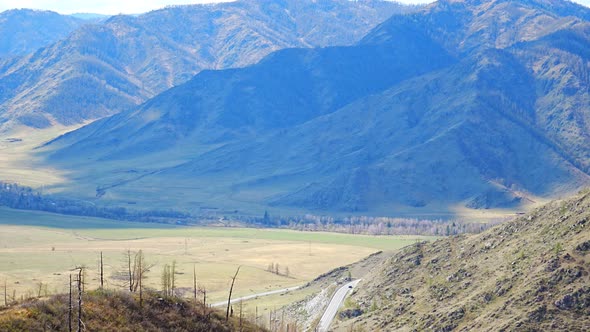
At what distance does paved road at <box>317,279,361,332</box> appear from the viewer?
464 ft

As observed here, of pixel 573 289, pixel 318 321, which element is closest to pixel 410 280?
pixel 318 321

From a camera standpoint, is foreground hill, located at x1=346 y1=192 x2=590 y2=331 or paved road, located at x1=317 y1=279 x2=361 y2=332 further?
paved road, located at x1=317 y1=279 x2=361 y2=332

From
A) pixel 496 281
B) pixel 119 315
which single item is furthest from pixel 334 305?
pixel 119 315

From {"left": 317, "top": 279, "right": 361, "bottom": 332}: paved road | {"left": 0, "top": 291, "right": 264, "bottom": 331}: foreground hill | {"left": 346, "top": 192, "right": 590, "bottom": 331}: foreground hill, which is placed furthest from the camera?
{"left": 317, "top": 279, "right": 361, "bottom": 332}: paved road

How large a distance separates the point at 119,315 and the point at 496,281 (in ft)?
189

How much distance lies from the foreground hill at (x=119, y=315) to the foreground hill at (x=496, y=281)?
3547 centimetres

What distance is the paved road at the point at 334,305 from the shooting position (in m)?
141

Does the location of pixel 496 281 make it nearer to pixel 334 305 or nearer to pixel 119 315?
pixel 334 305

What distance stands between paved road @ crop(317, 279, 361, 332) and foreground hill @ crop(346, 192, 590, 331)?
3.17m

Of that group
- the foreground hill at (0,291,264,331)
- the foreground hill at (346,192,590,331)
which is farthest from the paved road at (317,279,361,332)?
the foreground hill at (0,291,264,331)

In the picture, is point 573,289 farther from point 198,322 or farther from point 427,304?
point 198,322

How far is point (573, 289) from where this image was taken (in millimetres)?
116312

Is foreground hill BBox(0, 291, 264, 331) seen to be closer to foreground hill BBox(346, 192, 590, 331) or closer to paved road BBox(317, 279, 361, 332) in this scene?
foreground hill BBox(346, 192, 590, 331)

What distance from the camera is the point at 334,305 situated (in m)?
152
